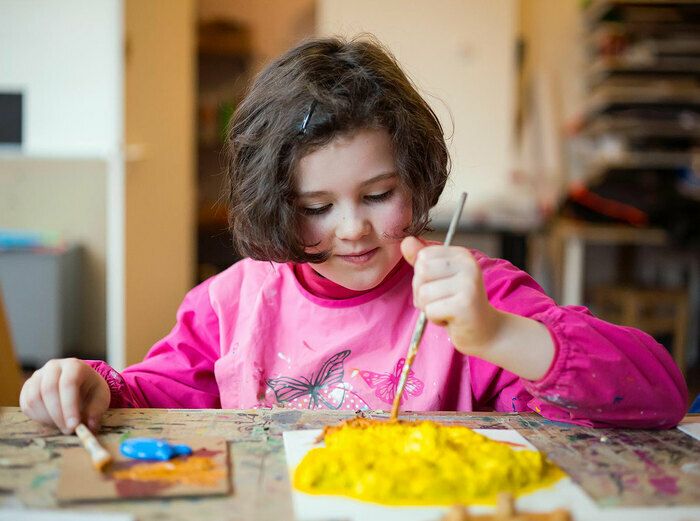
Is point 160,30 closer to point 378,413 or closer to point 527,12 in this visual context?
point 527,12

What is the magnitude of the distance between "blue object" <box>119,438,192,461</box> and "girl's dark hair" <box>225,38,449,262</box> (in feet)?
1.12

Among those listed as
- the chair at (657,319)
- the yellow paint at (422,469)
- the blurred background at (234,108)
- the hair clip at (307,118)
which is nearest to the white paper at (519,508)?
the yellow paint at (422,469)

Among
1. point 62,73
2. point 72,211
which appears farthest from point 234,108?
point 72,211

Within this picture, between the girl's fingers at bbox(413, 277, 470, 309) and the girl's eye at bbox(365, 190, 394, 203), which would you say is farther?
the girl's eye at bbox(365, 190, 394, 203)

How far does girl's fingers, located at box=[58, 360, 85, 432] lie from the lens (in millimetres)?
798

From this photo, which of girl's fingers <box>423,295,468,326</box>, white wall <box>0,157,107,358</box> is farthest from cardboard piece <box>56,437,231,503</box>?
white wall <box>0,157,107,358</box>

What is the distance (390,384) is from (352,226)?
242 millimetres

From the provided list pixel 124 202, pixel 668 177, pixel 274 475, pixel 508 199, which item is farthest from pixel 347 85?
pixel 668 177

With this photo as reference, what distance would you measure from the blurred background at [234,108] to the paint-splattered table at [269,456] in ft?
5.76

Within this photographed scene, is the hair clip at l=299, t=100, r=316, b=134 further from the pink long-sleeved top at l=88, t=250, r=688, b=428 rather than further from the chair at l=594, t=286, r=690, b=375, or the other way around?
the chair at l=594, t=286, r=690, b=375

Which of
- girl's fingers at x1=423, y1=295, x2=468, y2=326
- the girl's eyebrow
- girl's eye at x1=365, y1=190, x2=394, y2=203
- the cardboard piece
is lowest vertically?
the cardboard piece

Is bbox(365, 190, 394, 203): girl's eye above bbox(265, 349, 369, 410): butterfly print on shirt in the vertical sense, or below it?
above

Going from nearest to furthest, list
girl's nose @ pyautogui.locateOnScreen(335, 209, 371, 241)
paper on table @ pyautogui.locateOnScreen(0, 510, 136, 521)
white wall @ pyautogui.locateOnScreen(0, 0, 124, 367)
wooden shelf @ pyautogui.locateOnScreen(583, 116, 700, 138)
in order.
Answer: paper on table @ pyautogui.locateOnScreen(0, 510, 136, 521) < girl's nose @ pyautogui.locateOnScreen(335, 209, 371, 241) < white wall @ pyautogui.locateOnScreen(0, 0, 124, 367) < wooden shelf @ pyautogui.locateOnScreen(583, 116, 700, 138)

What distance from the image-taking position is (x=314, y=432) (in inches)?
31.8
